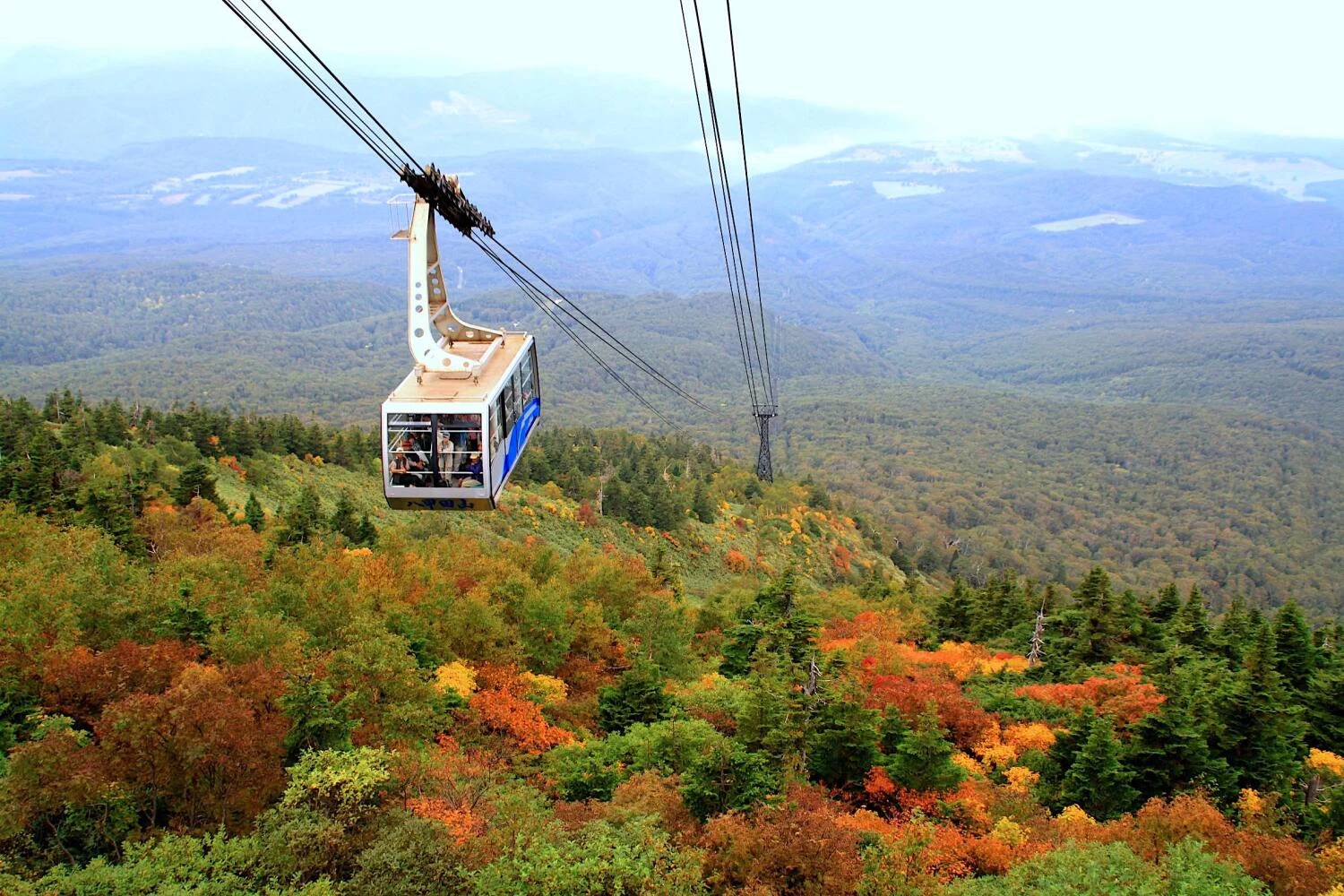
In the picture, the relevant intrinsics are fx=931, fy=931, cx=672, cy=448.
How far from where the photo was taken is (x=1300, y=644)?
1719 inches

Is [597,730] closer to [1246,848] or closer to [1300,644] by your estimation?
[1246,848]

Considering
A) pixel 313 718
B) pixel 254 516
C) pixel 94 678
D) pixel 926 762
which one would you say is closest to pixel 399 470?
pixel 313 718

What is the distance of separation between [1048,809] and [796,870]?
12.9 metres

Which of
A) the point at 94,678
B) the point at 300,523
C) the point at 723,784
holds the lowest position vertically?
the point at 300,523

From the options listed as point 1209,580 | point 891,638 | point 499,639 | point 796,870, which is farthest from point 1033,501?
point 796,870

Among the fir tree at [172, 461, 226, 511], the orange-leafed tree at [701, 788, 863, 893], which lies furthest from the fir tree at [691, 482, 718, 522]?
the orange-leafed tree at [701, 788, 863, 893]

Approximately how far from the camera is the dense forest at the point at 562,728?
62.9 feet

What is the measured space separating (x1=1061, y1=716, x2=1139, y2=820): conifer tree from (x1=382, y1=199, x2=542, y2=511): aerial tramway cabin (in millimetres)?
20404

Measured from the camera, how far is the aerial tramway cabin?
20.8 metres

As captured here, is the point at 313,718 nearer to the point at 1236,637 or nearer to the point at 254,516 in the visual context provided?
the point at 254,516

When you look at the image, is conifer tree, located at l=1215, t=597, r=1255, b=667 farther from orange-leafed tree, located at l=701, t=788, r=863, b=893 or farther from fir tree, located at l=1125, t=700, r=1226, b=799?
orange-leafed tree, located at l=701, t=788, r=863, b=893

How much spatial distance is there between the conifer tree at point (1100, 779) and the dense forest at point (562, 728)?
0.11 meters

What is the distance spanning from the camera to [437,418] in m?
20.9

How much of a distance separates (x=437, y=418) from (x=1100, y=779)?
23.6m
